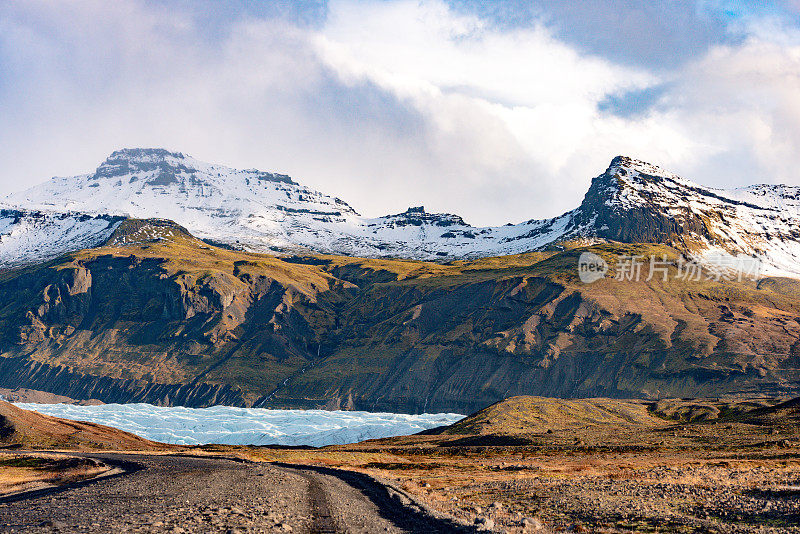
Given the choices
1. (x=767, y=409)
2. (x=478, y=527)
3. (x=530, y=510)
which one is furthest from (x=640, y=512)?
(x=767, y=409)

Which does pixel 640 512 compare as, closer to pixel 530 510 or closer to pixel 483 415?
pixel 530 510

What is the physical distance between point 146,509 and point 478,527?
68.3ft

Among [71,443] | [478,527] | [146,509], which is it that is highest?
[478,527]

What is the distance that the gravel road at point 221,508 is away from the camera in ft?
112

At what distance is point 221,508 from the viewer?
40156 mm

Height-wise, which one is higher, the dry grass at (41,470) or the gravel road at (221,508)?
the gravel road at (221,508)

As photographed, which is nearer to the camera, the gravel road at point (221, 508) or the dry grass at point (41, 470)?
the gravel road at point (221, 508)

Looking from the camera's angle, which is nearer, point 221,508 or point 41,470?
point 221,508

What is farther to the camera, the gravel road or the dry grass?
the dry grass

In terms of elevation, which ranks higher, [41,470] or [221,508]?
[221,508]

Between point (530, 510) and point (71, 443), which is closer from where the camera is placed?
point (530, 510)

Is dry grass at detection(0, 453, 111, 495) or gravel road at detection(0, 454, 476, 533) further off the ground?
gravel road at detection(0, 454, 476, 533)

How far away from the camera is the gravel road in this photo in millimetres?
34125

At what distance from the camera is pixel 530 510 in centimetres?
3975
